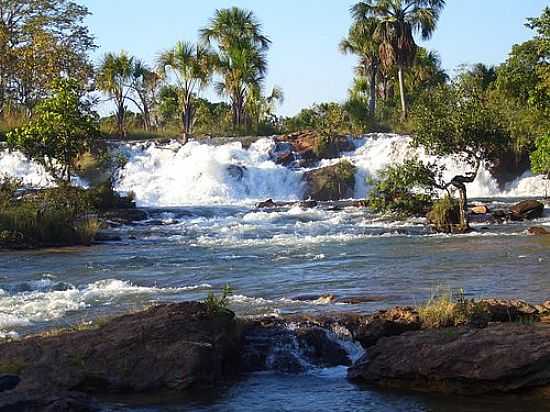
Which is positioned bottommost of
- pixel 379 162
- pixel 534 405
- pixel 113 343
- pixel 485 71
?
pixel 534 405

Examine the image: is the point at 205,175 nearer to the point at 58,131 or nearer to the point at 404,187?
the point at 58,131

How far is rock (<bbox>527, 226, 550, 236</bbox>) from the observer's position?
23734 millimetres

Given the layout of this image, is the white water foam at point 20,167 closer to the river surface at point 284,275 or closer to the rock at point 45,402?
the river surface at point 284,275

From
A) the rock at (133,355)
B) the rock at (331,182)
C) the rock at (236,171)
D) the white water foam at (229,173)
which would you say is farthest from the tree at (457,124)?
the rock at (236,171)

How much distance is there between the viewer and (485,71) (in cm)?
4838

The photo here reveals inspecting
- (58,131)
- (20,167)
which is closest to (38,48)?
(20,167)

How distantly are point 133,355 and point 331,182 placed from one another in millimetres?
31965

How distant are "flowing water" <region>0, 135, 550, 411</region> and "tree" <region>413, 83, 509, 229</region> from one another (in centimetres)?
246

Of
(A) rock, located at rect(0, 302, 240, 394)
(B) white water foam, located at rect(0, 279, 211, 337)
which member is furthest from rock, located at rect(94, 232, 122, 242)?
(A) rock, located at rect(0, 302, 240, 394)

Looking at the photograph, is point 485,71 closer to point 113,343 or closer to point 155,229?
point 155,229

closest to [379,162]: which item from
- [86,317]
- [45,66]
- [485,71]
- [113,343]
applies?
[485,71]

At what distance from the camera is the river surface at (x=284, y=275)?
8555 millimetres

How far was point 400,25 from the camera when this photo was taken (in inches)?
2055

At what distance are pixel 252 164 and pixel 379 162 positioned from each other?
6.17 m
